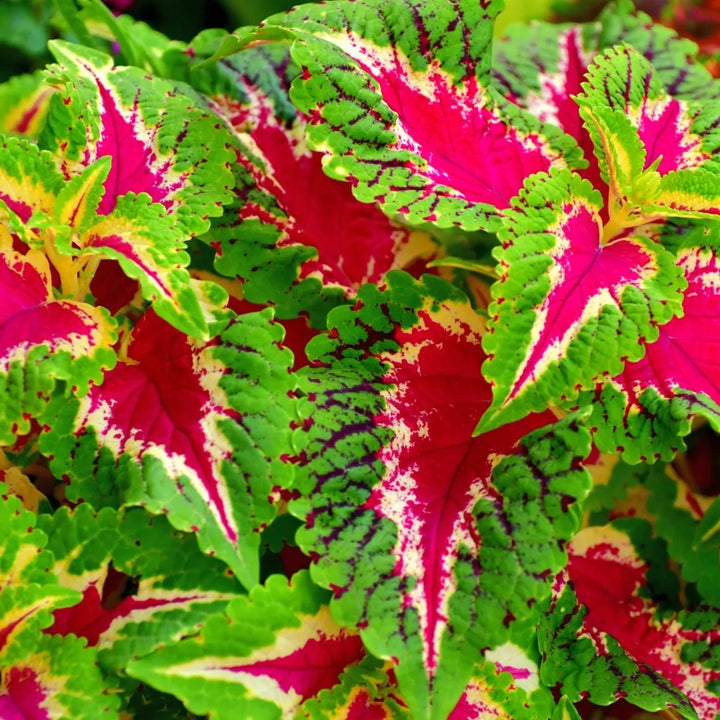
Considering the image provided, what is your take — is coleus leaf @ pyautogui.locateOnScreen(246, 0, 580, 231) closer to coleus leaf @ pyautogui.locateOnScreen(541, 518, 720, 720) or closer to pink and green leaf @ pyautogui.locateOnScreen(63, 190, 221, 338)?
pink and green leaf @ pyautogui.locateOnScreen(63, 190, 221, 338)

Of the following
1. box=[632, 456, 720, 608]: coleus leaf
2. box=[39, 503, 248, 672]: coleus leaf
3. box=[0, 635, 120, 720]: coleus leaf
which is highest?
box=[39, 503, 248, 672]: coleus leaf

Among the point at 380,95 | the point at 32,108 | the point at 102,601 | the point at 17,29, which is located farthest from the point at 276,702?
the point at 17,29

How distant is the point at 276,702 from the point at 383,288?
357 mm

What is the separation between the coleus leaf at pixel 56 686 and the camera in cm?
64

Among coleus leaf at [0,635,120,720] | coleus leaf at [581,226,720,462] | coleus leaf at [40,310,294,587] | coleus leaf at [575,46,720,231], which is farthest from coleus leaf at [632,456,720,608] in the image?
Result: coleus leaf at [0,635,120,720]

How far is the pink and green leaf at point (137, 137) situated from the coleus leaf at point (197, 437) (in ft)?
0.39

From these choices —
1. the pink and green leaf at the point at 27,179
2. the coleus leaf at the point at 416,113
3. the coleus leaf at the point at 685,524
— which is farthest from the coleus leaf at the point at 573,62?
the pink and green leaf at the point at 27,179

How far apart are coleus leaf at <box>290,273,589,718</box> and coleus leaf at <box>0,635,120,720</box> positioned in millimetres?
182

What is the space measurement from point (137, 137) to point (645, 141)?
469 mm

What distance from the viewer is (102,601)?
78cm

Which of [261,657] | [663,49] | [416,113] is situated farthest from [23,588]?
[663,49]

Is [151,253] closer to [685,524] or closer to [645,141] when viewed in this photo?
[645,141]

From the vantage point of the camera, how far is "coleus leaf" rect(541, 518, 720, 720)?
0.77 meters

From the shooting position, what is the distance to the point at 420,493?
0.71m
